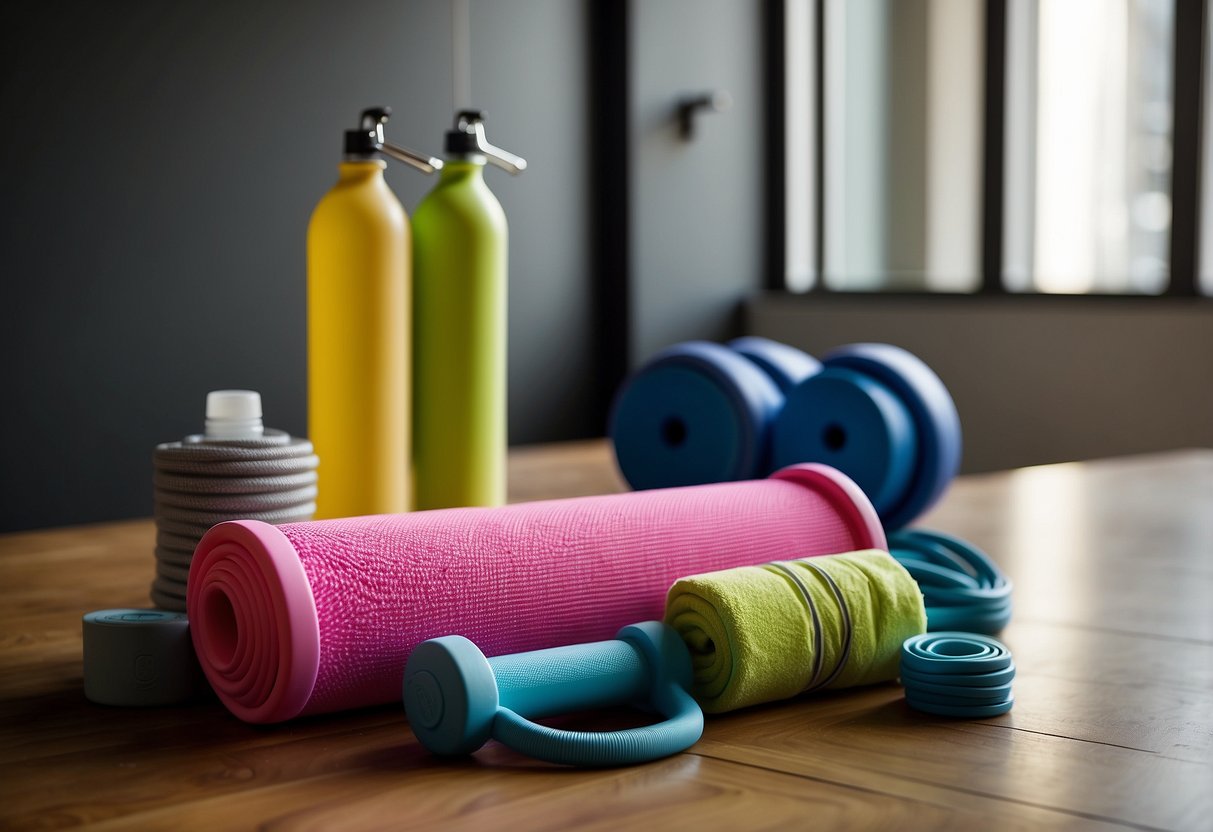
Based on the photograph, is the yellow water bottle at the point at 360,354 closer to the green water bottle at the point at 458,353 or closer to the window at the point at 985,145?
the green water bottle at the point at 458,353

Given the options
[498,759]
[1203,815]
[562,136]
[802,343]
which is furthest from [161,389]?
[1203,815]

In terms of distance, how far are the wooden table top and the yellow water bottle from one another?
0.74 ft

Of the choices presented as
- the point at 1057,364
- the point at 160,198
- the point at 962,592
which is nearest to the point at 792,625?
the point at 962,592

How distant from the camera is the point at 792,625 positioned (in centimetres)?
78

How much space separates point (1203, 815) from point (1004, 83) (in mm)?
3038

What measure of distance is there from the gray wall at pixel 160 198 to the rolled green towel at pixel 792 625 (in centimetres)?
197

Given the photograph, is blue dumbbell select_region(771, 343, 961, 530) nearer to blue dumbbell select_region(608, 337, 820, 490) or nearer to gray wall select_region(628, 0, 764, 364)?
blue dumbbell select_region(608, 337, 820, 490)

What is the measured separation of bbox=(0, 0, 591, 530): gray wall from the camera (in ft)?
7.93

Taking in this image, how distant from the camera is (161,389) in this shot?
8.63 ft

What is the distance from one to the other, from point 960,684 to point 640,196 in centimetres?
285

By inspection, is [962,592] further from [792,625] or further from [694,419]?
[694,419]

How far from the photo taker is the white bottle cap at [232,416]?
0.96 m

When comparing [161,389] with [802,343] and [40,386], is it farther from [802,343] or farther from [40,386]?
[802,343]

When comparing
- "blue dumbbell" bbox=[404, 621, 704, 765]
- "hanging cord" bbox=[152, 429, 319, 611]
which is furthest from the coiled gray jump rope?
"blue dumbbell" bbox=[404, 621, 704, 765]
